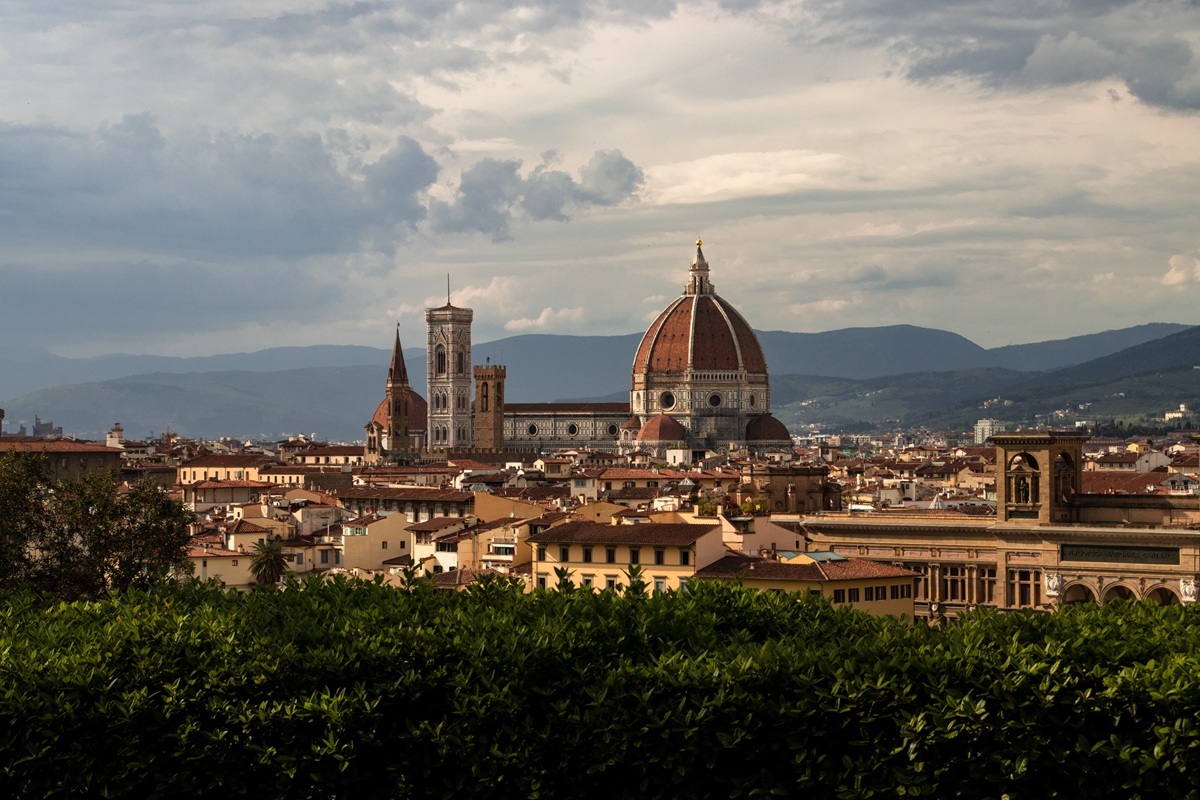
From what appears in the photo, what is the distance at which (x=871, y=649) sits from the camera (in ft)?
68.6

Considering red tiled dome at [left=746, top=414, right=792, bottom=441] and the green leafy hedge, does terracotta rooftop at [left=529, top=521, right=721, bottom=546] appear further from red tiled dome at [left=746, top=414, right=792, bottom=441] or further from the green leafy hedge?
red tiled dome at [left=746, top=414, right=792, bottom=441]

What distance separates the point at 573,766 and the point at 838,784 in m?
2.82

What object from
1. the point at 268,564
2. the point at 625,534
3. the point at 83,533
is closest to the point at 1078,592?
the point at 625,534

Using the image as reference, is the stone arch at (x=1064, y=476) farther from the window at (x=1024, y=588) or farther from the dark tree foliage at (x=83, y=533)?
the dark tree foliage at (x=83, y=533)

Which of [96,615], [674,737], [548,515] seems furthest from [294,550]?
[674,737]

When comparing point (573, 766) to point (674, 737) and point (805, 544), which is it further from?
point (805, 544)

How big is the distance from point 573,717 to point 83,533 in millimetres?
22269

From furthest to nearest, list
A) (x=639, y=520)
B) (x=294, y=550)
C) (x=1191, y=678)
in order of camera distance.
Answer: (x=294, y=550) → (x=639, y=520) → (x=1191, y=678)

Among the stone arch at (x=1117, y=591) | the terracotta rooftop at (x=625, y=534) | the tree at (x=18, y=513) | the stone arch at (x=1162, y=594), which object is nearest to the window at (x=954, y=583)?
the stone arch at (x=1117, y=591)

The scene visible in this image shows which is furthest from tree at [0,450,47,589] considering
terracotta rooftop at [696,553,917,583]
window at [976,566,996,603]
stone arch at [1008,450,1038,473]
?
stone arch at [1008,450,1038,473]

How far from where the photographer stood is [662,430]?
18200 cm

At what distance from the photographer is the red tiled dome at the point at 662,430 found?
181 metres

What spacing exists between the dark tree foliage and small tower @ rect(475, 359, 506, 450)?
154 meters

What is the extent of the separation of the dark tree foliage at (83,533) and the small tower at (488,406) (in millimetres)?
154061
